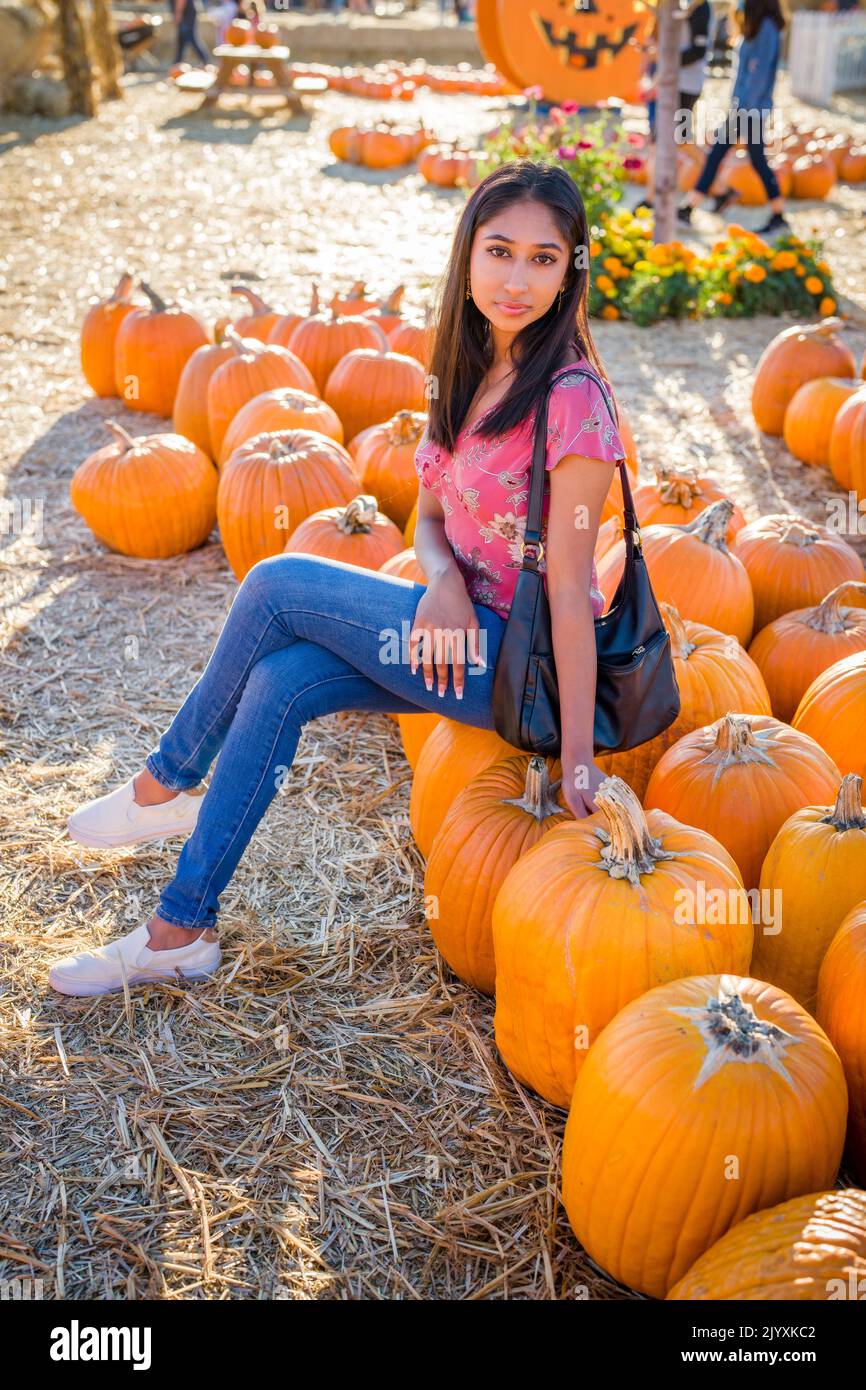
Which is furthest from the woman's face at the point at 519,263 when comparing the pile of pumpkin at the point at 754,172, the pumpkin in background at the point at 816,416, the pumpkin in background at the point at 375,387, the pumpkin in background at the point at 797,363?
the pile of pumpkin at the point at 754,172

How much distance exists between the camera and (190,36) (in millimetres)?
18812

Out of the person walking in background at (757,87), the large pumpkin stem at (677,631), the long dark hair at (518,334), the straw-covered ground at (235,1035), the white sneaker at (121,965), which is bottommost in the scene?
the straw-covered ground at (235,1035)

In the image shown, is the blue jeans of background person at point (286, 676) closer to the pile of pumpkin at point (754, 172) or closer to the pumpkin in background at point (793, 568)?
the pumpkin in background at point (793, 568)

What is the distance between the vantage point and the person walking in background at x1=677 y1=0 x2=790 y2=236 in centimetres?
943

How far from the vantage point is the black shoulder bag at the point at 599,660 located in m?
2.37

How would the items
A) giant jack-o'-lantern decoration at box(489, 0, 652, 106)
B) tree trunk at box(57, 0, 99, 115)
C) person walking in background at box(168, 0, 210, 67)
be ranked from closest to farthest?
giant jack-o'-lantern decoration at box(489, 0, 652, 106)
tree trunk at box(57, 0, 99, 115)
person walking in background at box(168, 0, 210, 67)

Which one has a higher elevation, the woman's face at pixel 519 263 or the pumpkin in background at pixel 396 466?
the woman's face at pixel 519 263

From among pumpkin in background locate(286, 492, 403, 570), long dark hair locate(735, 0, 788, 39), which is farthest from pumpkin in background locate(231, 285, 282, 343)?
long dark hair locate(735, 0, 788, 39)

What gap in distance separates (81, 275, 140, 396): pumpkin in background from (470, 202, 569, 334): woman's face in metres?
4.10

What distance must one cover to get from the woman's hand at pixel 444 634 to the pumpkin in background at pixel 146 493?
2222mm

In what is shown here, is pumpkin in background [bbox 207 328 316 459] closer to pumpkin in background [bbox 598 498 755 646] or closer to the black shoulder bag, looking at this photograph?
pumpkin in background [bbox 598 498 755 646]

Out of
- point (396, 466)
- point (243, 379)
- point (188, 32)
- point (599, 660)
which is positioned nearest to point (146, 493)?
point (243, 379)

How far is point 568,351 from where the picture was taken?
2.41 meters
